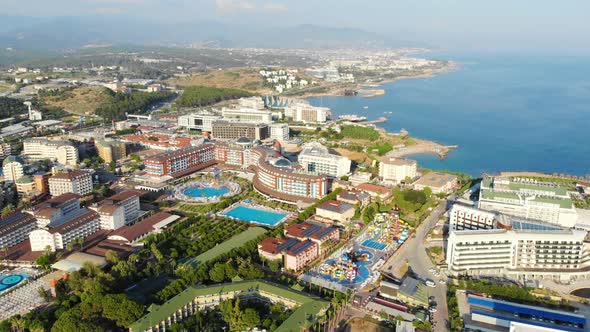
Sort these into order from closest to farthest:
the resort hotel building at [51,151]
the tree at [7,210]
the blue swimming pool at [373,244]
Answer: the blue swimming pool at [373,244], the tree at [7,210], the resort hotel building at [51,151]

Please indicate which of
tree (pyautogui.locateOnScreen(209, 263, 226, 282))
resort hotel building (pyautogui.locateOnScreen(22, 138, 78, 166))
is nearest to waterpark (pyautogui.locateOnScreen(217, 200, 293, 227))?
tree (pyautogui.locateOnScreen(209, 263, 226, 282))

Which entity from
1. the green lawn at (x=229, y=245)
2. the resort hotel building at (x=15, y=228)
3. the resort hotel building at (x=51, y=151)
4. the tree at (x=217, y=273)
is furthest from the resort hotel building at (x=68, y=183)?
the tree at (x=217, y=273)

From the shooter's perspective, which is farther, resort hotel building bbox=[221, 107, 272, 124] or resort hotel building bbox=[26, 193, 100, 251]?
resort hotel building bbox=[221, 107, 272, 124]

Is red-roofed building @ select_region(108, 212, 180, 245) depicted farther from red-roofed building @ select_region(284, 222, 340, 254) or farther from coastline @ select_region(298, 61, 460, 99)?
coastline @ select_region(298, 61, 460, 99)

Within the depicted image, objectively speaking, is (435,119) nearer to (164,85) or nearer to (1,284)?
(164,85)

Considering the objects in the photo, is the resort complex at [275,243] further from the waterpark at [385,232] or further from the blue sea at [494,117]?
the blue sea at [494,117]

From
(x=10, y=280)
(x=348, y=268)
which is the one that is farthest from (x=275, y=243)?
(x=10, y=280)
